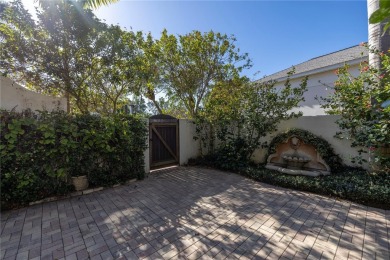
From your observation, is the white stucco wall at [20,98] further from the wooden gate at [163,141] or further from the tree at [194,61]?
the tree at [194,61]

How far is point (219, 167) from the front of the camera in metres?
7.04

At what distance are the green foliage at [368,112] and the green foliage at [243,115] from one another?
119 cm

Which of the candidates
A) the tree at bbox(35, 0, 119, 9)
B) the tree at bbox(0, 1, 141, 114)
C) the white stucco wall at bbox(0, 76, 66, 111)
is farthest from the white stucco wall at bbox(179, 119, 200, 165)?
the tree at bbox(35, 0, 119, 9)

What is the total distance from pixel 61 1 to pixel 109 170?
495 centimetres

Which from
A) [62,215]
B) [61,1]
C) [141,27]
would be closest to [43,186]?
[62,215]

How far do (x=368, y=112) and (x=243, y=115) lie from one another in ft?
11.1

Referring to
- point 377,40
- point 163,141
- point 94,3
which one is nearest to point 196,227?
point 163,141

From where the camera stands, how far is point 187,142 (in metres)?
7.90

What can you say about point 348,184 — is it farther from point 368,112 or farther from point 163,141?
point 163,141

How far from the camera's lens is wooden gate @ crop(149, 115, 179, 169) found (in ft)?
22.2

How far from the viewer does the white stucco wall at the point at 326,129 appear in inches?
216

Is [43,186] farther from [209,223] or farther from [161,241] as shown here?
[209,223]

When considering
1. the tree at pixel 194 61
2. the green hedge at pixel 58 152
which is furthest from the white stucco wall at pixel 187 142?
the green hedge at pixel 58 152

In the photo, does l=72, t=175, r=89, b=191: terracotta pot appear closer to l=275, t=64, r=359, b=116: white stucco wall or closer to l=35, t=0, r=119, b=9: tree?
l=35, t=0, r=119, b=9: tree
